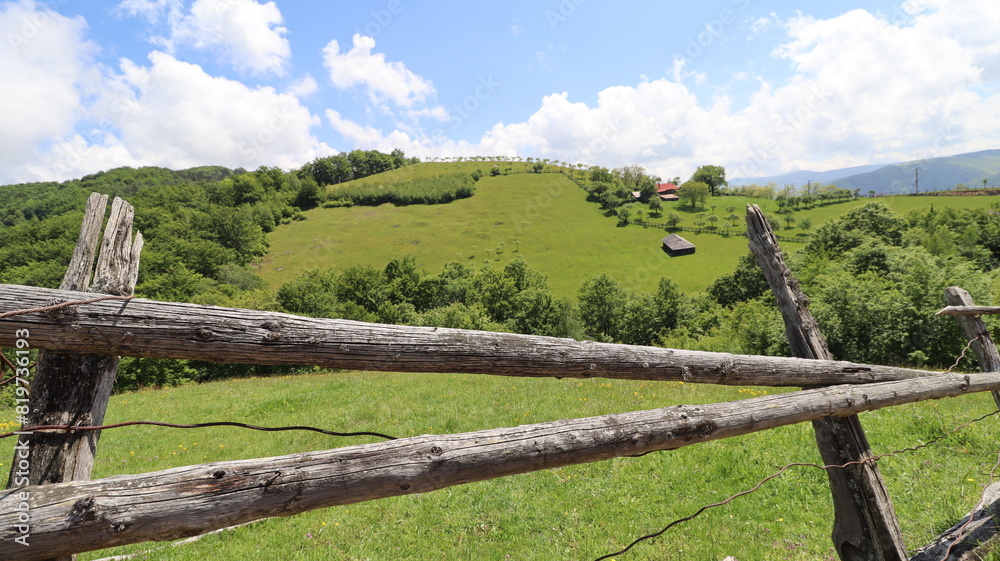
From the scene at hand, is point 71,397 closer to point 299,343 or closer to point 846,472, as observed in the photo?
point 299,343

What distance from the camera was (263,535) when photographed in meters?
5.46

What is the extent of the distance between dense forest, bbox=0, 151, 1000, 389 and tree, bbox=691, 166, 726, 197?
39.5 m

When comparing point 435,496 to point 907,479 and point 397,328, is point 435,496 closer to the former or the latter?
point 397,328

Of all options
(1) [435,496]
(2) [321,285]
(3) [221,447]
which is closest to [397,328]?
(1) [435,496]

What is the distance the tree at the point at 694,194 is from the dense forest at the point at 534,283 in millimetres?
16572

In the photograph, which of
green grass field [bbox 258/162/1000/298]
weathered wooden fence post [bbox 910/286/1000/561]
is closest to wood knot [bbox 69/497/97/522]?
weathered wooden fence post [bbox 910/286/1000/561]

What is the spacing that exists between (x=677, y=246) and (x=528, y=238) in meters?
28.5

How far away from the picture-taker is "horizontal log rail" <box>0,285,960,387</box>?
170cm

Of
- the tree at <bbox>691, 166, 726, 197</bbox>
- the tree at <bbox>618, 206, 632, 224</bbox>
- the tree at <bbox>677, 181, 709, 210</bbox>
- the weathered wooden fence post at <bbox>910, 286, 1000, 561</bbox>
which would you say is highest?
the tree at <bbox>691, 166, 726, 197</bbox>

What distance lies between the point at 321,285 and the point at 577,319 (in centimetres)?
3514

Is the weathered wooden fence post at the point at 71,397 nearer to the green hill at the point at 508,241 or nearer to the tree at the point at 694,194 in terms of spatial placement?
the green hill at the point at 508,241

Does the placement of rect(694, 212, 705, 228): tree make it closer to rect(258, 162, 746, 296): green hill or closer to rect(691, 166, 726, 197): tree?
rect(258, 162, 746, 296): green hill

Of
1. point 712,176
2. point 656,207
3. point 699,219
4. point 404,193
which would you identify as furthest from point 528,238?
point 712,176

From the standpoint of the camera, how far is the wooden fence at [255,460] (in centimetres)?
150
